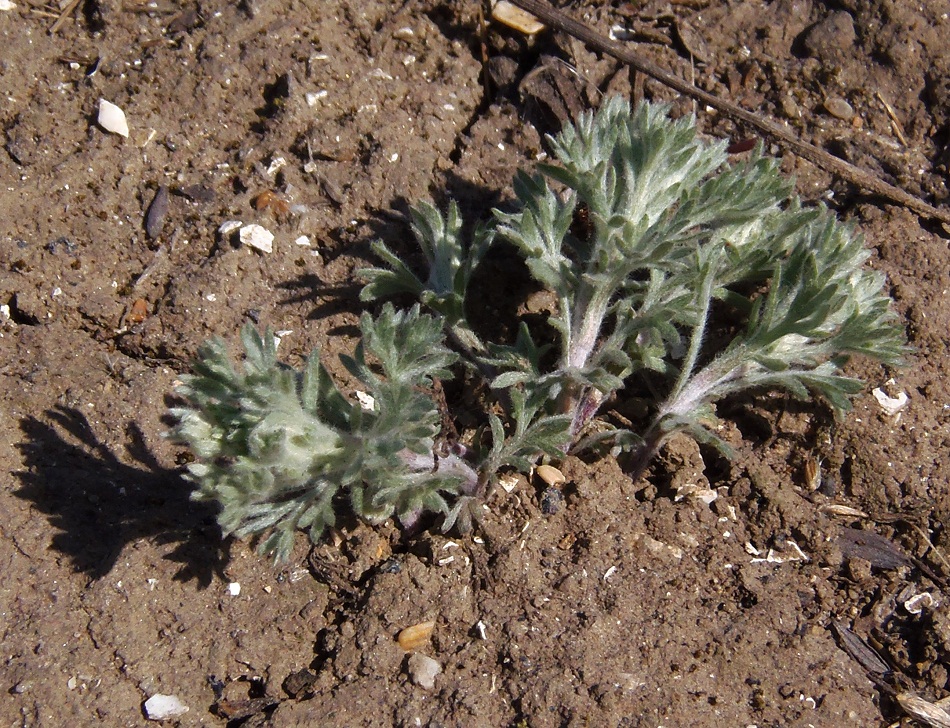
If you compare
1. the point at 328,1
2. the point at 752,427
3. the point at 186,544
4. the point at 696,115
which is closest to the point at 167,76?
the point at 328,1

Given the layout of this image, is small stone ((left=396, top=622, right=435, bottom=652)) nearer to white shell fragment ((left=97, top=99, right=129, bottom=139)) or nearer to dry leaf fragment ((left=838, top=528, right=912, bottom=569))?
dry leaf fragment ((left=838, top=528, right=912, bottom=569))

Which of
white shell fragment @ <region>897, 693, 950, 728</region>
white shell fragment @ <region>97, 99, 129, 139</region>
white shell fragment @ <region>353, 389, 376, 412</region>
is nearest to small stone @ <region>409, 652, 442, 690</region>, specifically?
white shell fragment @ <region>353, 389, 376, 412</region>

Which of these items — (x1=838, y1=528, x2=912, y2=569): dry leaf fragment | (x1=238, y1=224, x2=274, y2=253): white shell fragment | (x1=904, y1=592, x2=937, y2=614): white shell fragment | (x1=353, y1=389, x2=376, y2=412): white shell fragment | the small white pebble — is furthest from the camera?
the small white pebble

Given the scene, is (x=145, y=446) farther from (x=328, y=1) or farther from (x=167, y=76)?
(x=328, y=1)

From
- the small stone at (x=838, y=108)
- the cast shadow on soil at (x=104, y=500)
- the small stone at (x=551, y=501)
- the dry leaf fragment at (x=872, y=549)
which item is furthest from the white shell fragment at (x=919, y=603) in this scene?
the cast shadow on soil at (x=104, y=500)

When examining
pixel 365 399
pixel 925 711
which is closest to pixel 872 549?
pixel 925 711
